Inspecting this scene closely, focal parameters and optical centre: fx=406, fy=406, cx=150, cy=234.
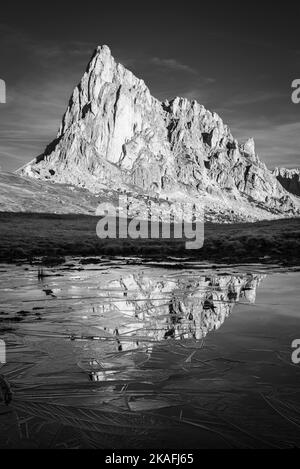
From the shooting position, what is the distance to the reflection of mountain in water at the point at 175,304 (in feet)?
38.0

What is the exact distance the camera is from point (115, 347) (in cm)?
1029

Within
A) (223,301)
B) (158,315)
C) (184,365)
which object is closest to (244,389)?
(184,365)

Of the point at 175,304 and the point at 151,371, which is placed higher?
the point at 175,304

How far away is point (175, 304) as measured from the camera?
15.7m

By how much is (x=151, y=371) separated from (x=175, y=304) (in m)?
7.18

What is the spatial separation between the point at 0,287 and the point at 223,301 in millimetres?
11212

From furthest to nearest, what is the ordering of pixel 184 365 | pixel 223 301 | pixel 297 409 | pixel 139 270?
1. pixel 139 270
2. pixel 223 301
3. pixel 184 365
4. pixel 297 409

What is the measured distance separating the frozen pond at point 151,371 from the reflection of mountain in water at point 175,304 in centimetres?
7
